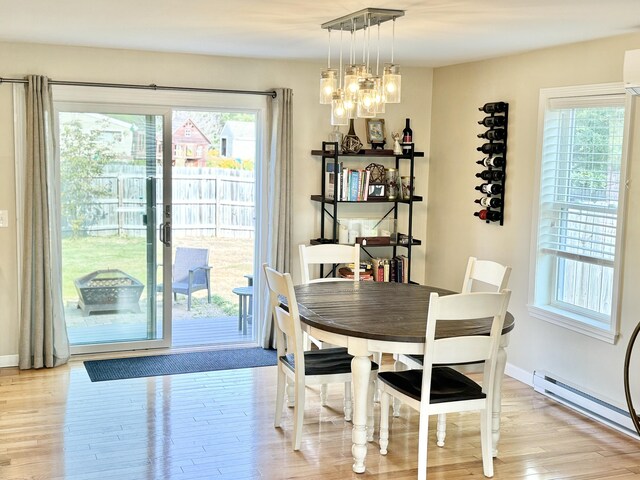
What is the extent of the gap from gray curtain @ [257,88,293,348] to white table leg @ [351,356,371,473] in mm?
2510

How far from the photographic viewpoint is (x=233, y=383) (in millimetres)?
5426

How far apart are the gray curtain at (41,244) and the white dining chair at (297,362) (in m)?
2.08

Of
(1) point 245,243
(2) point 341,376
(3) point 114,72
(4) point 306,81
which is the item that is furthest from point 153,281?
(2) point 341,376

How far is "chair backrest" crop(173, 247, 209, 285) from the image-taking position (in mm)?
6789

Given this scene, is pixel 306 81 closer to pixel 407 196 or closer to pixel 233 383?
pixel 407 196

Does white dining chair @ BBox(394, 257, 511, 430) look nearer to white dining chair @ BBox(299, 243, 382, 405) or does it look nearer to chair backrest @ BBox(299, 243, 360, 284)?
white dining chair @ BBox(299, 243, 382, 405)

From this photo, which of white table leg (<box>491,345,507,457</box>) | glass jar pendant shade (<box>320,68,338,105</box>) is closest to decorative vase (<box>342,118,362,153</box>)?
glass jar pendant shade (<box>320,68,338,105</box>)

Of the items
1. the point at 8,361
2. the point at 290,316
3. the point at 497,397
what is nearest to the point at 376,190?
the point at 290,316

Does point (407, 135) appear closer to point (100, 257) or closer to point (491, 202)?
point (491, 202)

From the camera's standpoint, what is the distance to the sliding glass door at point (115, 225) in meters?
5.89

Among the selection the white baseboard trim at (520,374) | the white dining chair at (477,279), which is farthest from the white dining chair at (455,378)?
the white baseboard trim at (520,374)

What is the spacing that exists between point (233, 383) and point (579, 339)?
2.39 meters

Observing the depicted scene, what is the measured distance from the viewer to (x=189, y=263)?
684 centimetres

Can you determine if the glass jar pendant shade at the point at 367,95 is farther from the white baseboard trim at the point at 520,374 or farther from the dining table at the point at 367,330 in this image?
the white baseboard trim at the point at 520,374
